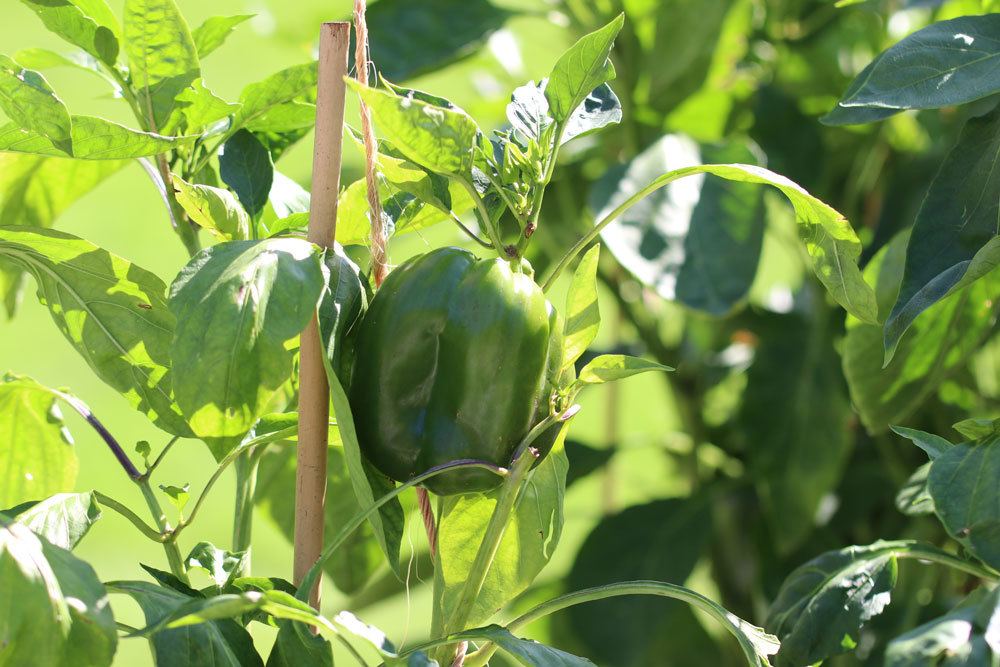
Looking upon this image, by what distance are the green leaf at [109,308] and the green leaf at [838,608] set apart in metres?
0.32

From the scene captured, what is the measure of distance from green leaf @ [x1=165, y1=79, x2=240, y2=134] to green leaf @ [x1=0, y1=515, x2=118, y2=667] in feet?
0.66

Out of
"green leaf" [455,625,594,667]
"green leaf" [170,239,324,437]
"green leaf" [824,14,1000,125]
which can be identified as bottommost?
"green leaf" [455,625,594,667]

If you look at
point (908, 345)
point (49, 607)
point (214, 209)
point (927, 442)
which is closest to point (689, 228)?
point (908, 345)

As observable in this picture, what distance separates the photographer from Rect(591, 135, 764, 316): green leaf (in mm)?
772

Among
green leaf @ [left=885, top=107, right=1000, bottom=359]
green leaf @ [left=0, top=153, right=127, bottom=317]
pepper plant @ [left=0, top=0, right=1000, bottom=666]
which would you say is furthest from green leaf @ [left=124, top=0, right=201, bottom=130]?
green leaf @ [left=885, top=107, right=1000, bottom=359]

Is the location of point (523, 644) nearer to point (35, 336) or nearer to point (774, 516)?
point (774, 516)

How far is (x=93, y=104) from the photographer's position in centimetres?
254

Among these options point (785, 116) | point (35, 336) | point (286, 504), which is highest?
point (785, 116)

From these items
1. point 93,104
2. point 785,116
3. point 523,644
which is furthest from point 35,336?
point 523,644

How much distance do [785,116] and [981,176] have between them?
0.45 metres

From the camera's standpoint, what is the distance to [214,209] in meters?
0.49

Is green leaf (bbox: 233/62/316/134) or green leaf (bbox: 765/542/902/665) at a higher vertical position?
green leaf (bbox: 233/62/316/134)

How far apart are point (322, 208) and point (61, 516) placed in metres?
0.17

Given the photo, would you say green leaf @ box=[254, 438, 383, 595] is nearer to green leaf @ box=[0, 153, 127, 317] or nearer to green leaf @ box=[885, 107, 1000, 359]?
green leaf @ box=[0, 153, 127, 317]
